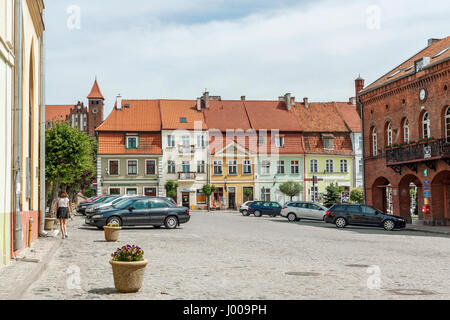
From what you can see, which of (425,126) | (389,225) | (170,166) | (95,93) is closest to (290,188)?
(170,166)

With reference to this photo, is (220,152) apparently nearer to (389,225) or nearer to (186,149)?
(186,149)

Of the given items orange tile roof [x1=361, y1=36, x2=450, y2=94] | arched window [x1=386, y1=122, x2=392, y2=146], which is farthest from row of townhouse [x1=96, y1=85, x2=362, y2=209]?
arched window [x1=386, y1=122, x2=392, y2=146]

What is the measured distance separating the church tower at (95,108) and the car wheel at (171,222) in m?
68.8

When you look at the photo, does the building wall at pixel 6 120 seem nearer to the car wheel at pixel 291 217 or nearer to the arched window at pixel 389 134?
the arched window at pixel 389 134

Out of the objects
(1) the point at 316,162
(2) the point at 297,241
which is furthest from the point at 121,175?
(2) the point at 297,241

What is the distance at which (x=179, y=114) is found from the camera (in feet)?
235

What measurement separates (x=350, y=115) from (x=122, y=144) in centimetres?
2832

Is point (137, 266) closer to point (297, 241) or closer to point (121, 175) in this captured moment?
point (297, 241)

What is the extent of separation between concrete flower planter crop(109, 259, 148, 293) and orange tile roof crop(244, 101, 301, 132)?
201 feet

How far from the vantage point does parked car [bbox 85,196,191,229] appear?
2827cm

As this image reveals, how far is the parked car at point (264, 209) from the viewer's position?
2057 inches

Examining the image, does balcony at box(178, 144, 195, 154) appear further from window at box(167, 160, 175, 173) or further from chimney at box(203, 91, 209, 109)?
chimney at box(203, 91, 209, 109)
